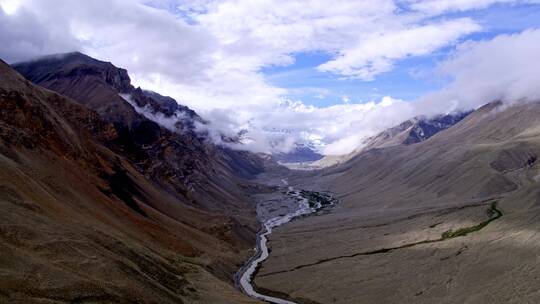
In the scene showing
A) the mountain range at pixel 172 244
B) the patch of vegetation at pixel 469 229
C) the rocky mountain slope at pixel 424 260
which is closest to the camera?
the mountain range at pixel 172 244

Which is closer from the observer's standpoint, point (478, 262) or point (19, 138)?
point (478, 262)

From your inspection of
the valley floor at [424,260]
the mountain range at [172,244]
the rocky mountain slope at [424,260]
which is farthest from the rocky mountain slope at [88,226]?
the rocky mountain slope at [424,260]

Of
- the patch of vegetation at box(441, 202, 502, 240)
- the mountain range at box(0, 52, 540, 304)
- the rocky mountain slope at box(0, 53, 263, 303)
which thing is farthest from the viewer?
the patch of vegetation at box(441, 202, 502, 240)

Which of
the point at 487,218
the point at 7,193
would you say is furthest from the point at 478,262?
the point at 7,193

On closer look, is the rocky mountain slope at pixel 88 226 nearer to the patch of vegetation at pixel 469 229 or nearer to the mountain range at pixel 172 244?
the mountain range at pixel 172 244

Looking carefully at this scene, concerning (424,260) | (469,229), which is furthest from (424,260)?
(469,229)

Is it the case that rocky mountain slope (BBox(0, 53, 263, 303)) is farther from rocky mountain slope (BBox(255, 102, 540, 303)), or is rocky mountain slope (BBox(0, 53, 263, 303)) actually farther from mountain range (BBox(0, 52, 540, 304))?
rocky mountain slope (BBox(255, 102, 540, 303))

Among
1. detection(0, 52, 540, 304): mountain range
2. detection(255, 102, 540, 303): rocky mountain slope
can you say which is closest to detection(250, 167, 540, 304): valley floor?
detection(255, 102, 540, 303): rocky mountain slope

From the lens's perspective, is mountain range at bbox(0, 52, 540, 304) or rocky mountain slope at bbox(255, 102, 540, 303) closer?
mountain range at bbox(0, 52, 540, 304)

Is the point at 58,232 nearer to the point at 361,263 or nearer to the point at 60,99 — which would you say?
the point at 361,263

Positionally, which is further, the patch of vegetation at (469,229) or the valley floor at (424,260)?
the patch of vegetation at (469,229)

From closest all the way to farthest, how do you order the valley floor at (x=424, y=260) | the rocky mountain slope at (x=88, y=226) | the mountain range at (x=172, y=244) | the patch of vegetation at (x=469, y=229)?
the rocky mountain slope at (x=88, y=226) → the mountain range at (x=172, y=244) → the valley floor at (x=424, y=260) → the patch of vegetation at (x=469, y=229)
